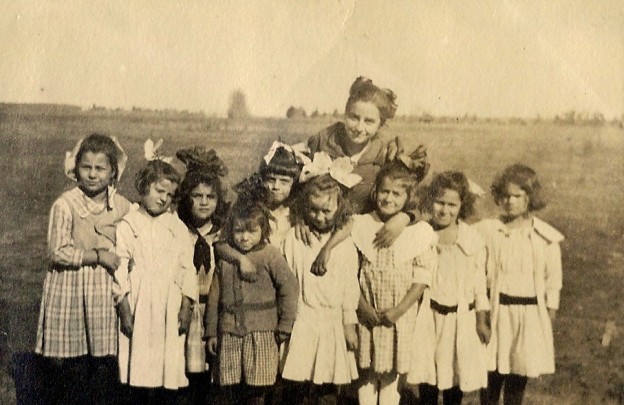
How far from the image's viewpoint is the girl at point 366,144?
1.06 m

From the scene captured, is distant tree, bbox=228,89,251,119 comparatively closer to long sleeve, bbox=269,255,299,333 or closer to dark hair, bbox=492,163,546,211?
long sleeve, bbox=269,255,299,333

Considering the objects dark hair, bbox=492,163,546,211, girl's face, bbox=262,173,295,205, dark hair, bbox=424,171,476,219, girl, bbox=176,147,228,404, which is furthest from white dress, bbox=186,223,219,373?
dark hair, bbox=492,163,546,211

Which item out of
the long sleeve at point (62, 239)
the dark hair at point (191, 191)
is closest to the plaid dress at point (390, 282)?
the dark hair at point (191, 191)

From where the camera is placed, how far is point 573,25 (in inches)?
41.6

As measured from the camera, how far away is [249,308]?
105 centimetres

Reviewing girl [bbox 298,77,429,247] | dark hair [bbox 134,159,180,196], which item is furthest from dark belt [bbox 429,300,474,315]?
dark hair [bbox 134,159,180,196]

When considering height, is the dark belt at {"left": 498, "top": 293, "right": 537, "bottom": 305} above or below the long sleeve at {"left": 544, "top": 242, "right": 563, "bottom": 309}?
below

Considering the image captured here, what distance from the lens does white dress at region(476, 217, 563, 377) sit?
1070 millimetres

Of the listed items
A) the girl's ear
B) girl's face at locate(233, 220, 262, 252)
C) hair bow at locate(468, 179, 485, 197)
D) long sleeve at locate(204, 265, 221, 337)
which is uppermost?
hair bow at locate(468, 179, 485, 197)

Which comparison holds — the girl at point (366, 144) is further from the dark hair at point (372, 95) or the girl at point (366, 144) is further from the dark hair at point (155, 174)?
the dark hair at point (155, 174)

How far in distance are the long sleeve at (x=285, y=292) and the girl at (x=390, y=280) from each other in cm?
10

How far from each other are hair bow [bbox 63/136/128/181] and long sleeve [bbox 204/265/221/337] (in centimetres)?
22

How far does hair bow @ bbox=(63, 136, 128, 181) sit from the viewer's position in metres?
1.07

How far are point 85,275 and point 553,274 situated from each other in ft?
2.38
